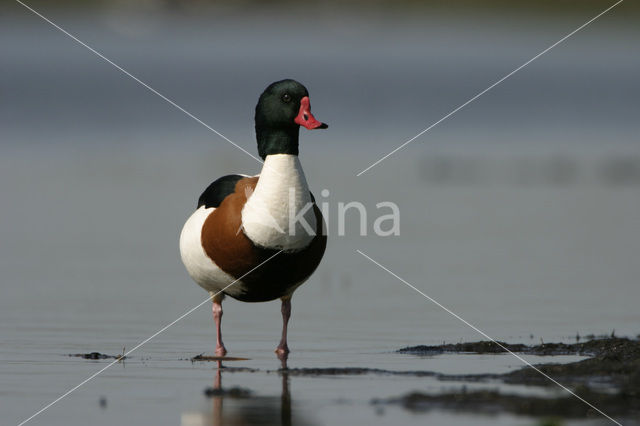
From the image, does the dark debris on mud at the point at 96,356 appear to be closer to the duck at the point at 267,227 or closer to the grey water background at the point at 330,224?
the grey water background at the point at 330,224

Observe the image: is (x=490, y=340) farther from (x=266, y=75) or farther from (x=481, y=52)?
(x=481, y=52)

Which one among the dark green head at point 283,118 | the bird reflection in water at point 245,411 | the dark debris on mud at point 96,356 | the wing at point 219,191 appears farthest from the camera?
the wing at point 219,191

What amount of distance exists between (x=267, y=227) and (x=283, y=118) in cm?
90

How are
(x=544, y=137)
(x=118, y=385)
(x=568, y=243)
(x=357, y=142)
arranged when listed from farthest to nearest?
(x=544, y=137)
(x=357, y=142)
(x=568, y=243)
(x=118, y=385)

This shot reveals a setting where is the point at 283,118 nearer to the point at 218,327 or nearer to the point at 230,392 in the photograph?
the point at 218,327

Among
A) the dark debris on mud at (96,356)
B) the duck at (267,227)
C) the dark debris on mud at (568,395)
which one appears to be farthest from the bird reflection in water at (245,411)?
the duck at (267,227)

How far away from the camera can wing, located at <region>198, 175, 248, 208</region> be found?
30.0 feet

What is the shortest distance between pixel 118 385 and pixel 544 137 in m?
19.8

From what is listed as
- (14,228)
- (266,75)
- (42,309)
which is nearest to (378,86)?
(266,75)

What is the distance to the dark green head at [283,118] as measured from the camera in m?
8.87

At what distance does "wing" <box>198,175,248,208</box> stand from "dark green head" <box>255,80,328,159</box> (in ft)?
1.28

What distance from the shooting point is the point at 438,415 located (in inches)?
242

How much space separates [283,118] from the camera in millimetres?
8945

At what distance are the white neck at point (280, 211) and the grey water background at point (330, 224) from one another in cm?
77
